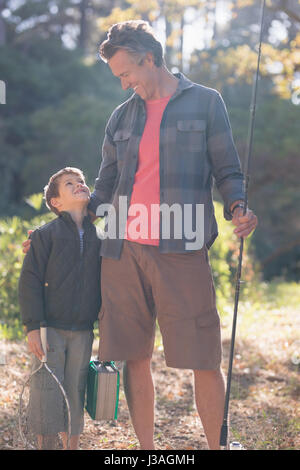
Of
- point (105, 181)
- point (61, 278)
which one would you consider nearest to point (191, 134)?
point (105, 181)

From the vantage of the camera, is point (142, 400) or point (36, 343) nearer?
point (36, 343)

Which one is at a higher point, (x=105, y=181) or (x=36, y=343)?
(x=105, y=181)

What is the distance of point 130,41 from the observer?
8.04ft

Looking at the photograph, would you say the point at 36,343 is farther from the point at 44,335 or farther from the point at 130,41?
the point at 130,41

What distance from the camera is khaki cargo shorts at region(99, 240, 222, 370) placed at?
2408 mm

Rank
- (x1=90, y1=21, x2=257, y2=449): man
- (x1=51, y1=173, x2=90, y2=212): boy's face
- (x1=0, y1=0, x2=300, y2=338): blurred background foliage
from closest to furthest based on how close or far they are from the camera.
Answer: (x1=90, y1=21, x2=257, y2=449): man < (x1=51, y1=173, x2=90, y2=212): boy's face < (x1=0, y1=0, x2=300, y2=338): blurred background foliage

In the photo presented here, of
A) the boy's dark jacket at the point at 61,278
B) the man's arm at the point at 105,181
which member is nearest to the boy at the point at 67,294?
the boy's dark jacket at the point at 61,278

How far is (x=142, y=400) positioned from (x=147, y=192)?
3.00ft

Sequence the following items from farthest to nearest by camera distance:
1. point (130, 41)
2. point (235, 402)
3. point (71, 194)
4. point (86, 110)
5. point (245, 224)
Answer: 1. point (86, 110)
2. point (235, 402)
3. point (71, 194)
4. point (130, 41)
5. point (245, 224)

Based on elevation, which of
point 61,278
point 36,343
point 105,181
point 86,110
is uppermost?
point 86,110

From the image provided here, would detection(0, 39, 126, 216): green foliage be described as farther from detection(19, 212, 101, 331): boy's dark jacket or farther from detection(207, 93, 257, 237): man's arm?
detection(207, 93, 257, 237): man's arm

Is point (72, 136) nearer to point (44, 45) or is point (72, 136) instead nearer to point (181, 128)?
point (44, 45)

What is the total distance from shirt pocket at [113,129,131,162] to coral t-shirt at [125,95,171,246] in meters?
0.09

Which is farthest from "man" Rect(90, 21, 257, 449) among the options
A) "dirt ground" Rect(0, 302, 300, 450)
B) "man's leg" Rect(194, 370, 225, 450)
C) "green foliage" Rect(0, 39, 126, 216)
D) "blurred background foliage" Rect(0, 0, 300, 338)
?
"green foliage" Rect(0, 39, 126, 216)
